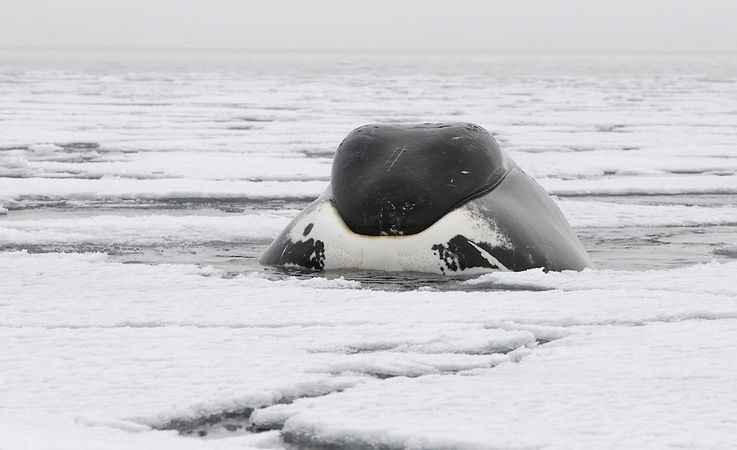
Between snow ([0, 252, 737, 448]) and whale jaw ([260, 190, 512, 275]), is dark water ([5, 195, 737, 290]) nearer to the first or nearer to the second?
whale jaw ([260, 190, 512, 275])

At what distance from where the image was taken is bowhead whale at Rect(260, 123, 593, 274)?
6023 mm

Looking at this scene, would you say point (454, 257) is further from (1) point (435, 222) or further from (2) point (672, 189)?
(2) point (672, 189)

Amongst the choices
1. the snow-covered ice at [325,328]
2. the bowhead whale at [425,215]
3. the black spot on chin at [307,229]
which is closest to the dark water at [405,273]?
the snow-covered ice at [325,328]

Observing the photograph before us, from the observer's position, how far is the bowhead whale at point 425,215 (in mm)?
6023

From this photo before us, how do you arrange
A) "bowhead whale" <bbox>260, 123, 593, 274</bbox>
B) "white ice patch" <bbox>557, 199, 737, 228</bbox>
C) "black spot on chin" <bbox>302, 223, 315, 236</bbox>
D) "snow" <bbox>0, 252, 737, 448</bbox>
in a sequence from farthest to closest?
"white ice patch" <bbox>557, 199, 737, 228</bbox>
"black spot on chin" <bbox>302, 223, 315, 236</bbox>
"bowhead whale" <bbox>260, 123, 593, 274</bbox>
"snow" <bbox>0, 252, 737, 448</bbox>

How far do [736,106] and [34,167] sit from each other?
15246mm

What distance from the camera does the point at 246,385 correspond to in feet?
12.0

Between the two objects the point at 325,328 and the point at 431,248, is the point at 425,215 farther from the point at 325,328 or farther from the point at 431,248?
the point at 325,328

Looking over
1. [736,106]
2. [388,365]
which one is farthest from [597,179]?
[736,106]

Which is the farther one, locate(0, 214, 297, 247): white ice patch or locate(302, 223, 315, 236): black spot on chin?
locate(0, 214, 297, 247): white ice patch

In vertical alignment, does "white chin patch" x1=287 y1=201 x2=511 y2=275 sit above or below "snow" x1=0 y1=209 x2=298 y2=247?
above

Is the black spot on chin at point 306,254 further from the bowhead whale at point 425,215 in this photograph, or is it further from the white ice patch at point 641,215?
the white ice patch at point 641,215

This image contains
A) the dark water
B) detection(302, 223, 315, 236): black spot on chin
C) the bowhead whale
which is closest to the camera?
the dark water

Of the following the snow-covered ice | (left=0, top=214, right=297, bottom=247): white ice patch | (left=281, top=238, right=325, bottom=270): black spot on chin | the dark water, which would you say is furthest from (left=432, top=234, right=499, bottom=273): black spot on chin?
(left=0, top=214, right=297, bottom=247): white ice patch
